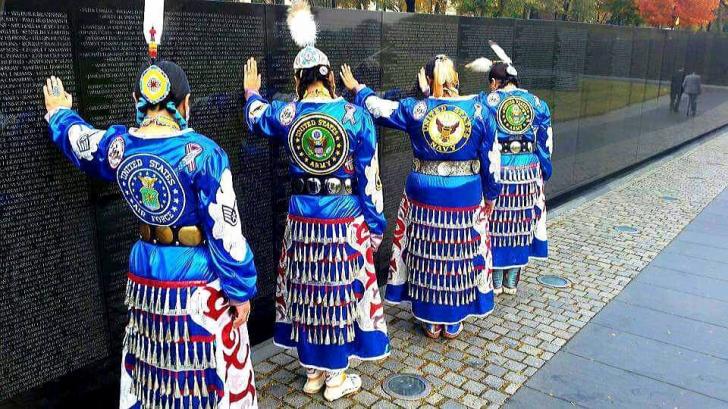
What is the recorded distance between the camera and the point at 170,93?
2.85m

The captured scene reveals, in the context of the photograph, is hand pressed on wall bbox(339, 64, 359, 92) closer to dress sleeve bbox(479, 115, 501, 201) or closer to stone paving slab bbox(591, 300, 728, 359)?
dress sleeve bbox(479, 115, 501, 201)

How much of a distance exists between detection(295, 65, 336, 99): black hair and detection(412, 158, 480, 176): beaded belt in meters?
1.20

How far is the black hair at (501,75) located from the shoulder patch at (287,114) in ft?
7.99

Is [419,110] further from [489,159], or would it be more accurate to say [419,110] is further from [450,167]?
[489,159]

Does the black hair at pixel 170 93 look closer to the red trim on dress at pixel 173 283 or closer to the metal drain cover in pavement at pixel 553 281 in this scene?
the red trim on dress at pixel 173 283

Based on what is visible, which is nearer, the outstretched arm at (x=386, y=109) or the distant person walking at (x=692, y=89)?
the outstretched arm at (x=386, y=109)

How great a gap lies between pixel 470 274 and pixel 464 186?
2.42 ft

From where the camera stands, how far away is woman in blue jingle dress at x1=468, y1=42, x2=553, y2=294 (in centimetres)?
573

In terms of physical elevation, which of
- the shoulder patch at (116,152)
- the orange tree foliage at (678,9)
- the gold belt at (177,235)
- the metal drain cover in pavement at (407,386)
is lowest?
the metal drain cover in pavement at (407,386)

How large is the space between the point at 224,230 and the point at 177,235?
0.82 feet

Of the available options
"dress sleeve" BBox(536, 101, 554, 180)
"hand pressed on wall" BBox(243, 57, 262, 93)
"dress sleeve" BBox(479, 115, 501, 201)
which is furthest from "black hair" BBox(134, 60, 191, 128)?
"dress sleeve" BBox(536, 101, 554, 180)

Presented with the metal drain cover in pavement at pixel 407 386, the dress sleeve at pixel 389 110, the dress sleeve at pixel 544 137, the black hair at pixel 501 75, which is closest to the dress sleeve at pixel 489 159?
the dress sleeve at pixel 389 110

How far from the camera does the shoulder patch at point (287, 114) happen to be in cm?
397

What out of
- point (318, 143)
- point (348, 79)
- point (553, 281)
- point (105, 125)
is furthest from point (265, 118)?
point (553, 281)
